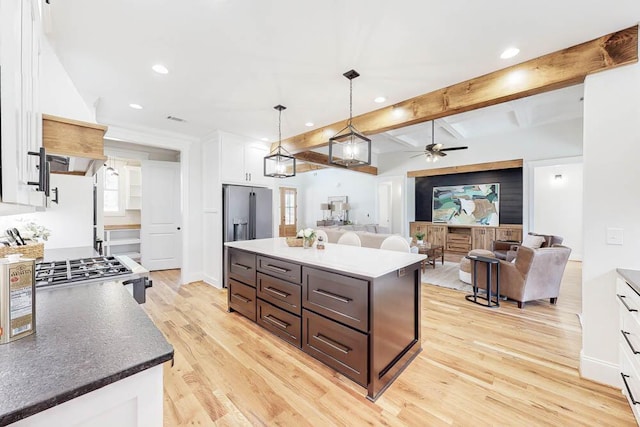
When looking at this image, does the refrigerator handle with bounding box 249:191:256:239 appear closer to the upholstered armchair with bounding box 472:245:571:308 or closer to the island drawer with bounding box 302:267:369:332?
the island drawer with bounding box 302:267:369:332

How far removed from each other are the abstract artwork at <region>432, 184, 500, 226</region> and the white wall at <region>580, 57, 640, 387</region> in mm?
5193

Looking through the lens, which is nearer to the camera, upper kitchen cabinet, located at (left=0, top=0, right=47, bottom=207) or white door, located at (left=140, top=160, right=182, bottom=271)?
upper kitchen cabinet, located at (left=0, top=0, right=47, bottom=207)

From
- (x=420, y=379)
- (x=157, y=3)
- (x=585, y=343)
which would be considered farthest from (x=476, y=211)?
(x=157, y=3)

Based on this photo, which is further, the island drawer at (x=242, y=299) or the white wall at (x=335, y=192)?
the white wall at (x=335, y=192)

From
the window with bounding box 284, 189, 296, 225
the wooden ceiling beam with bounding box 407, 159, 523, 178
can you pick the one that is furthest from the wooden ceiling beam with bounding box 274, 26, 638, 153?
the window with bounding box 284, 189, 296, 225

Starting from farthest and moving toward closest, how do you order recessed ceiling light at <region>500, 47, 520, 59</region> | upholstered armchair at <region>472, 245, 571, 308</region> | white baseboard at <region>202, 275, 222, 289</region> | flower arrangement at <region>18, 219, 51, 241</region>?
1. white baseboard at <region>202, 275, 222, 289</region>
2. upholstered armchair at <region>472, 245, 571, 308</region>
3. flower arrangement at <region>18, 219, 51, 241</region>
4. recessed ceiling light at <region>500, 47, 520, 59</region>

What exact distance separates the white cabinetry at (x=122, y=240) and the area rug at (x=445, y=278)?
232 inches

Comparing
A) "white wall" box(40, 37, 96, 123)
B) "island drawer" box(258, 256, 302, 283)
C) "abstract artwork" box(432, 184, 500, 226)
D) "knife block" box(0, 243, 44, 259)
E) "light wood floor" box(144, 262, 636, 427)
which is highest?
"white wall" box(40, 37, 96, 123)

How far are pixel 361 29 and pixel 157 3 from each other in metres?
1.39

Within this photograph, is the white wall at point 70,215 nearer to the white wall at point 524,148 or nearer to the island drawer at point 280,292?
the island drawer at point 280,292

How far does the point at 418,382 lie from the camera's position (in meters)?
1.99

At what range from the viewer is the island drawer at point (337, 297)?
1854mm

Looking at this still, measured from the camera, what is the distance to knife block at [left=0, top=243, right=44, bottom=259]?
5.87 ft

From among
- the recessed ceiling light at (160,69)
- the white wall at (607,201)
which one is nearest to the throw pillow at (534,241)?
the white wall at (607,201)
